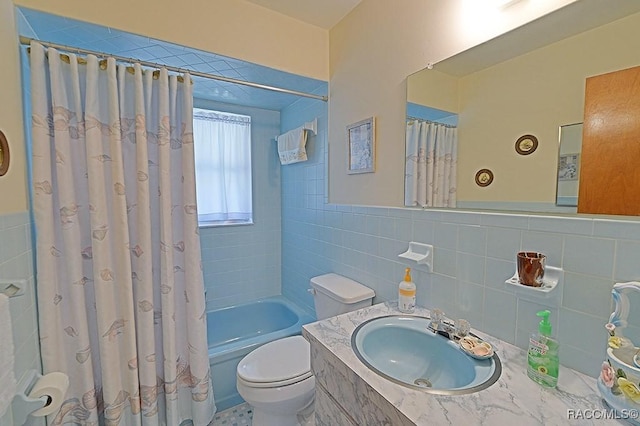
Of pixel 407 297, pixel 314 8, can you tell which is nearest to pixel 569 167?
pixel 407 297

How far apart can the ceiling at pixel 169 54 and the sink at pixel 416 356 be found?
1578mm

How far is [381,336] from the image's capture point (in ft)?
3.61

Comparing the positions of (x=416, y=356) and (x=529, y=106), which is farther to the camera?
(x=416, y=356)

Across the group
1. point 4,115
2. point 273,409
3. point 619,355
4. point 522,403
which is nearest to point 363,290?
point 273,409

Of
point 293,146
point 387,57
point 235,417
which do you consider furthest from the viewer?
point 293,146

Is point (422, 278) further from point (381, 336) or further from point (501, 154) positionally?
point (501, 154)

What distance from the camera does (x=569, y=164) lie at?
82cm

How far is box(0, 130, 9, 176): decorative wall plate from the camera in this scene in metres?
0.95

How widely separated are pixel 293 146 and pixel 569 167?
171 cm

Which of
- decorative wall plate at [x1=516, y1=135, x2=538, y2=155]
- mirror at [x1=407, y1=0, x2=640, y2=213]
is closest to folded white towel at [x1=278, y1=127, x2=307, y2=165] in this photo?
mirror at [x1=407, y1=0, x2=640, y2=213]

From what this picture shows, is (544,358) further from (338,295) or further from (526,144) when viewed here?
(338,295)

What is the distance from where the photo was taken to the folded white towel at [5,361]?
69 centimetres

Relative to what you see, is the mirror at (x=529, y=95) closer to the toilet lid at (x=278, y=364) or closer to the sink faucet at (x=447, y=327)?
the sink faucet at (x=447, y=327)

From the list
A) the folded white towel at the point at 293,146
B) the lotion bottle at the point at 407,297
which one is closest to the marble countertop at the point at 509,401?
the lotion bottle at the point at 407,297
